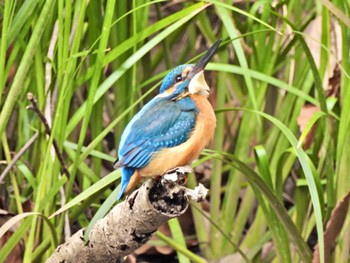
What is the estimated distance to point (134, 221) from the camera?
1859 millimetres

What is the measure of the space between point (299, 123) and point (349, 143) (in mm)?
327

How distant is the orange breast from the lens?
1920 millimetres

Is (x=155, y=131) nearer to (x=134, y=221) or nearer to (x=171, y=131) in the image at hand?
(x=171, y=131)

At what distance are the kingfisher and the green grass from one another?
218 millimetres

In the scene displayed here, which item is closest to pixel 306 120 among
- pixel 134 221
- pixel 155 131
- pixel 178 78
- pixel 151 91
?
pixel 151 91

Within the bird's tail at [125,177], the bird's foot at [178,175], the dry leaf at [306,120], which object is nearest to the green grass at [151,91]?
Answer: the dry leaf at [306,120]

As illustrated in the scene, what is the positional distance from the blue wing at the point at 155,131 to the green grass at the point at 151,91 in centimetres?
23

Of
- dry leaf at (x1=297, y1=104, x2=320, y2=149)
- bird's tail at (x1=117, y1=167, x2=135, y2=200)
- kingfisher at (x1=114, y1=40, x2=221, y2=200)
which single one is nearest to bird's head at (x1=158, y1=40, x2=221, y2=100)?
kingfisher at (x1=114, y1=40, x2=221, y2=200)

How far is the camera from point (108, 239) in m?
2.00

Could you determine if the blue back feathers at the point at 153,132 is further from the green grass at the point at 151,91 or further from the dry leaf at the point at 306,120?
the dry leaf at the point at 306,120

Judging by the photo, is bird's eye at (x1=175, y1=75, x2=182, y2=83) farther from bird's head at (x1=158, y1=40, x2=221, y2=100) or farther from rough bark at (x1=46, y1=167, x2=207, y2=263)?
rough bark at (x1=46, y1=167, x2=207, y2=263)

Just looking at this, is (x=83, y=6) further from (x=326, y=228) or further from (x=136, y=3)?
(x=326, y=228)

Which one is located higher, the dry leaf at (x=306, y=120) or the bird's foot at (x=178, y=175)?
the bird's foot at (x=178, y=175)

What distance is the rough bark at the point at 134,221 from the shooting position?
175 centimetres
